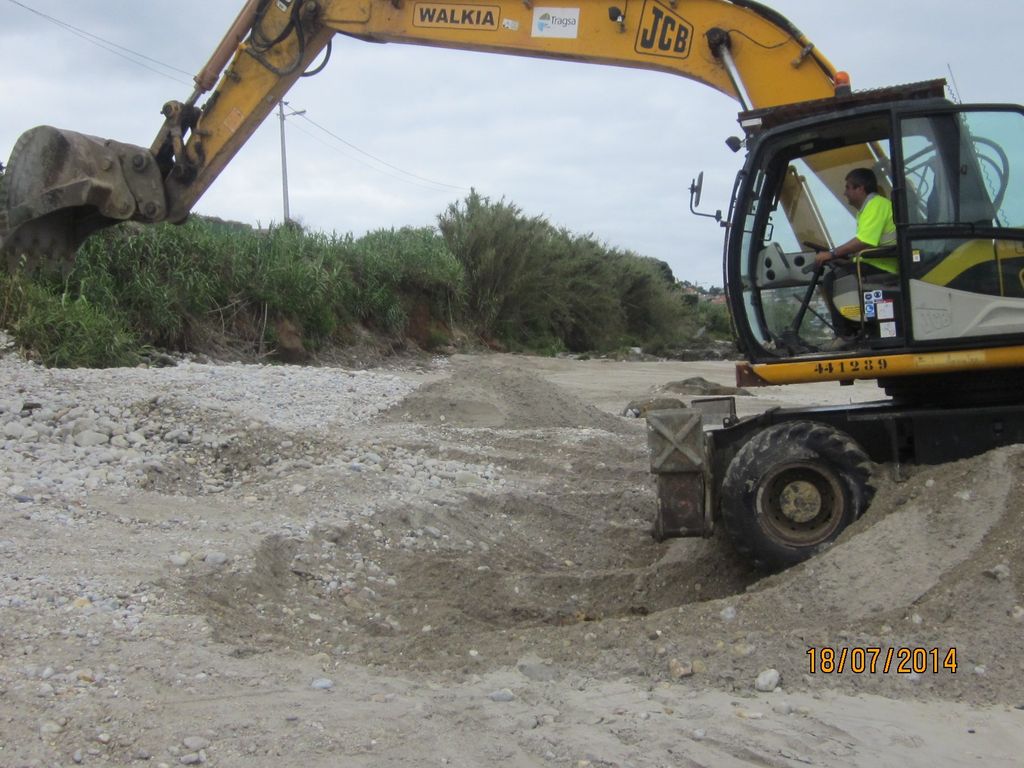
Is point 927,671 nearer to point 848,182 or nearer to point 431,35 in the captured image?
point 848,182

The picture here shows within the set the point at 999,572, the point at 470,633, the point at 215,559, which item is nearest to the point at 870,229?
the point at 999,572

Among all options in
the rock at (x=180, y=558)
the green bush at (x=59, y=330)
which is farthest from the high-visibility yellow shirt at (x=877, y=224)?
the green bush at (x=59, y=330)

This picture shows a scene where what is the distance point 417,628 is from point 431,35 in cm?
429

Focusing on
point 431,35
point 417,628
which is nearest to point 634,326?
point 431,35

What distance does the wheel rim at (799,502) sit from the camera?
223 inches

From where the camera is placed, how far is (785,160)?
20.1ft

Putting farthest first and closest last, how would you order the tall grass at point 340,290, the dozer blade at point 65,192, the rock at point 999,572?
the tall grass at point 340,290, the dozer blade at point 65,192, the rock at point 999,572

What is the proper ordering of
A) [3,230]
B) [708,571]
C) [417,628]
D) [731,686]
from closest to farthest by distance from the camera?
1. [731,686]
2. [417,628]
3. [708,571]
4. [3,230]

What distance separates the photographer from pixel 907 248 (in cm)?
554

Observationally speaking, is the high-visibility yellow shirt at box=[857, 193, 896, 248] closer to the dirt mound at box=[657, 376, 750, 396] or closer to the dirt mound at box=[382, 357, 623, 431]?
the dirt mound at box=[382, 357, 623, 431]

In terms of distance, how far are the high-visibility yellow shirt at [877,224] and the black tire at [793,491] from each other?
3.35 feet
